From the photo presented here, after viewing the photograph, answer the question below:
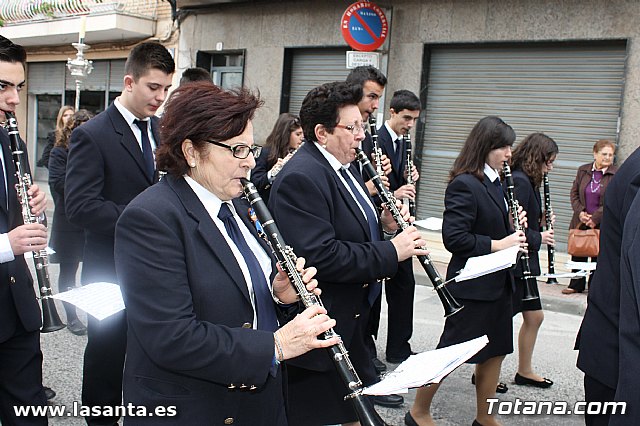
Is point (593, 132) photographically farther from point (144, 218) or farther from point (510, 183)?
point (144, 218)

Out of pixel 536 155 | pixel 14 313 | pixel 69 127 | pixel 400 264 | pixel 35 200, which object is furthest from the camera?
pixel 69 127

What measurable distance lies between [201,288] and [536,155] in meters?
3.49

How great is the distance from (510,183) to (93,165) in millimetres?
2630

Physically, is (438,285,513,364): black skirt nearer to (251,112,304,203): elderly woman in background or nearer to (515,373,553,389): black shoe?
(515,373,553,389): black shoe

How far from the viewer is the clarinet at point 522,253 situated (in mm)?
4312

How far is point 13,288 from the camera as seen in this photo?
300cm

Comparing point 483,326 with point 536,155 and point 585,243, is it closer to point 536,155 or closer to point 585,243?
point 536,155

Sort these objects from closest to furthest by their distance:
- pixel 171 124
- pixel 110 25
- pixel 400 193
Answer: pixel 171 124
pixel 400 193
pixel 110 25

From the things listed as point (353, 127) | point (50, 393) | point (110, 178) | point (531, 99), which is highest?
point (531, 99)

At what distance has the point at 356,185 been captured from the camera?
3.44 metres

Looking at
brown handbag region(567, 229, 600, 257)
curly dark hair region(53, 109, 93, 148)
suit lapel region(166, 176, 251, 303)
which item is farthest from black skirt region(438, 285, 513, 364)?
curly dark hair region(53, 109, 93, 148)

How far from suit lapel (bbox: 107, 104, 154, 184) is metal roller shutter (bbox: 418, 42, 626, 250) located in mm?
7116

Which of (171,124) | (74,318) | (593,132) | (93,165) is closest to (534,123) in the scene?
(593,132)

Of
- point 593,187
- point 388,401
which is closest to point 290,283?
point 388,401
